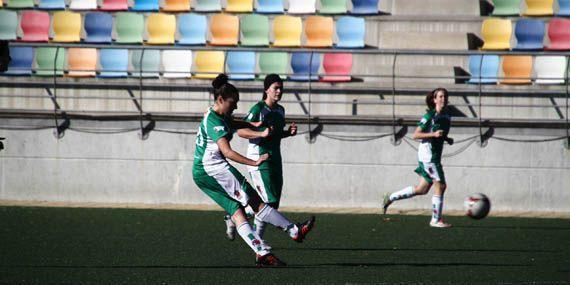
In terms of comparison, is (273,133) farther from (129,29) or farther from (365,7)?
(129,29)

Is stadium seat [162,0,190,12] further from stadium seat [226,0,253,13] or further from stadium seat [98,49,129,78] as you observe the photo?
stadium seat [98,49,129,78]

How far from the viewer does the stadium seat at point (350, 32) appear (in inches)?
811

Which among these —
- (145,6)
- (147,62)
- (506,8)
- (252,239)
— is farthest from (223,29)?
(252,239)

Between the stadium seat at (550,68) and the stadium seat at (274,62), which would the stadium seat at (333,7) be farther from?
the stadium seat at (550,68)

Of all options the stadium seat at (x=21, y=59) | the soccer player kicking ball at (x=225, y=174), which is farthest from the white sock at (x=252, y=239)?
the stadium seat at (x=21, y=59)

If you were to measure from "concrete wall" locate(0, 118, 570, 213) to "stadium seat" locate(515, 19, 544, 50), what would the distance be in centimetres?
310

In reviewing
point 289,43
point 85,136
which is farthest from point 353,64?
point 85,136

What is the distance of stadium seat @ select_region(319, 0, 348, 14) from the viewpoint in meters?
21.4

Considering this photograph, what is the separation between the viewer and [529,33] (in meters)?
20.3

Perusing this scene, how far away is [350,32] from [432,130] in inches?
253

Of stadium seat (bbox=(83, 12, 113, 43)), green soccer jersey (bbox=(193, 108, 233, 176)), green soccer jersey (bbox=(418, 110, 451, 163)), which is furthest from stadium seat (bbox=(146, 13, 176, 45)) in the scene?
green soccer jersey (bbox=(193, 108, 233, 176))

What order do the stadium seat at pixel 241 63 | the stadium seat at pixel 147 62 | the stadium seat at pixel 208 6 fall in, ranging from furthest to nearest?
the stadium seat at pixel 208 6, the stadium seat at pixel 147 62, the stadium seat at pixel 241 63

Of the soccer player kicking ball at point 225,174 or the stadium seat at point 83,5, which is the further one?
the stadium seat at point 83,5

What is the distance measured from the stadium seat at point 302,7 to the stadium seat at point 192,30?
74.5 inches
